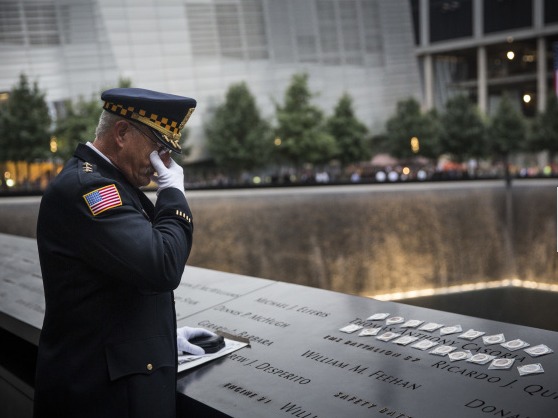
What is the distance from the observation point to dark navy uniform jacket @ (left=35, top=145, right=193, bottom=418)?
2078 millimetres

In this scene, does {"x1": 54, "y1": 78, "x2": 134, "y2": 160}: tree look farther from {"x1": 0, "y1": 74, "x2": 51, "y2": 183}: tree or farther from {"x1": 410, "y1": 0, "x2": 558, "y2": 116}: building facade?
{"x1": 410, "y1": 0, "x2": 558, "y2": 116}: building facade

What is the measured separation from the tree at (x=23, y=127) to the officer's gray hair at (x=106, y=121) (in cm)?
4054

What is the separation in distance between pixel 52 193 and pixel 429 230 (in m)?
13.2

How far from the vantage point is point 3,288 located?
4.76 metres

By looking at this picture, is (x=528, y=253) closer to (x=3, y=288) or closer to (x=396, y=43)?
(x=3, y=288)

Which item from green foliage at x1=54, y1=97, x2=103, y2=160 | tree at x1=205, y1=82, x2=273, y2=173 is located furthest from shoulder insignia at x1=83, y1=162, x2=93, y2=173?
tree at x1=205, y1=82, x2=273, y2=173

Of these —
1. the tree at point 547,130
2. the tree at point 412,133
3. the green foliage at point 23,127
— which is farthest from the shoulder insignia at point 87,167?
the tree at point 412,133

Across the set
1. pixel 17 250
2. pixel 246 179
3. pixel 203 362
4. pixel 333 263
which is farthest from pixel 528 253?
pixel 246 179

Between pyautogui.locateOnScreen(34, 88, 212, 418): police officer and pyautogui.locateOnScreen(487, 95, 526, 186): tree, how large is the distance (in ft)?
161

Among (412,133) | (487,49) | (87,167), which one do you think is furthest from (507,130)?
(87,167)

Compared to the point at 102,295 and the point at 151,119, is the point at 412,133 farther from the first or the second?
the point at 102,295

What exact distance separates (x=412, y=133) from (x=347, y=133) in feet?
20.4

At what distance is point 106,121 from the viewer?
2.26m

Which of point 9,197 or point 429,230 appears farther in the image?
point 9,197
